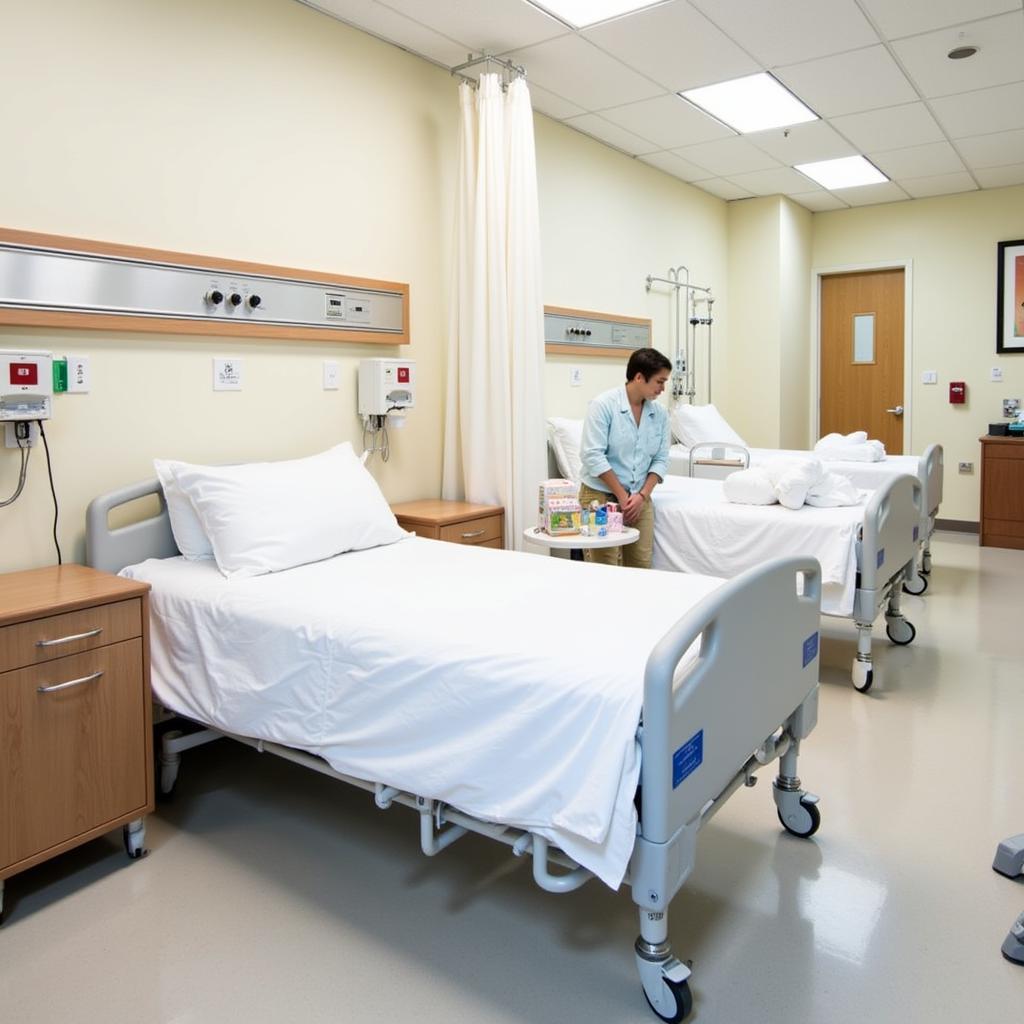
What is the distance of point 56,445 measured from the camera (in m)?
2.66

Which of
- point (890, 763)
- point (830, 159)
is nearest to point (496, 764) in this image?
point (890, 763)

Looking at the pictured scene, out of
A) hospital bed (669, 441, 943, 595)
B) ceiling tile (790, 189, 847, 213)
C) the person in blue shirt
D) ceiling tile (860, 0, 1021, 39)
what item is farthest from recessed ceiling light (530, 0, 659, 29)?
ceiling tile (790, 189, 847, 213)

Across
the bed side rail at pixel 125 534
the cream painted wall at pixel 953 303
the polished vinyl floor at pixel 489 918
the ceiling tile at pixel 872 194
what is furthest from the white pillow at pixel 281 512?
the cream painted wall at pixel 953 303

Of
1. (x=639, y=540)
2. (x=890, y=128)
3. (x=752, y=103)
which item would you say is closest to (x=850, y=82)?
(x=752, y=103)

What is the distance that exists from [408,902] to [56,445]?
1.74m

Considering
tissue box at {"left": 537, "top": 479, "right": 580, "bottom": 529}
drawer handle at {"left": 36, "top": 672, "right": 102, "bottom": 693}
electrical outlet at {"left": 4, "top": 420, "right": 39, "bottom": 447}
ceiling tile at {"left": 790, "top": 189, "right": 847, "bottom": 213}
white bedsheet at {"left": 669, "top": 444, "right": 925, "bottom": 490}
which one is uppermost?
ceiling tile at {"left": 790, "top": 189, "right": 847, "bottom": 213}

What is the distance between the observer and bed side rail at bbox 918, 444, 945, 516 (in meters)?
4.85

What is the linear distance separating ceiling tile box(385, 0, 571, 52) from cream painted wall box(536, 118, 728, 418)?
1.01 metres

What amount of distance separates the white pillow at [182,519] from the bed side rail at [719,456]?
3.59 m

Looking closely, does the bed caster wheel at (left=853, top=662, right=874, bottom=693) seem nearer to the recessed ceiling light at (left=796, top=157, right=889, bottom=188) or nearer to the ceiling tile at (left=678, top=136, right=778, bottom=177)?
the ceiling tile at (left=678, top=136, right=778, bottom=177)

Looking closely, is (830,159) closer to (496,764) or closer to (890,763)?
(890,763)

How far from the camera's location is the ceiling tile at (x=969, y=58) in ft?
12.5

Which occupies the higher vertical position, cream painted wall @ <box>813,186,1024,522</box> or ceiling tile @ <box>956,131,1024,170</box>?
ceiling tile @ <box>956,131,1024,170</box>

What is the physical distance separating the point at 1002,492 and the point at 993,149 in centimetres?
244
